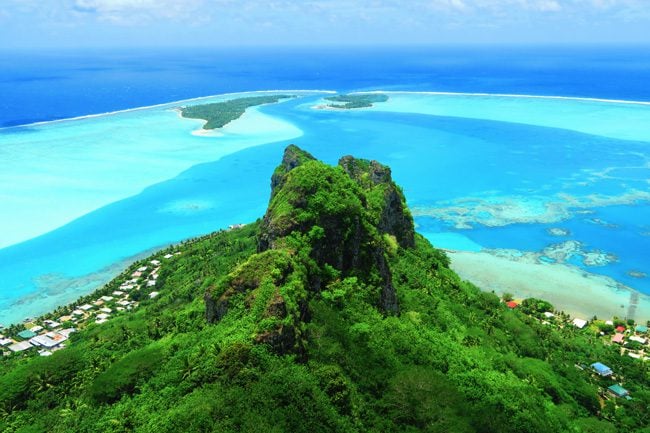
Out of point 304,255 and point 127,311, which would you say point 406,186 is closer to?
point 127,311

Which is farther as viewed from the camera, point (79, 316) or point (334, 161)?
point (334, 161)

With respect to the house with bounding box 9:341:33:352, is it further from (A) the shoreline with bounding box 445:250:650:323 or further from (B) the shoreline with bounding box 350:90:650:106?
(B) the shoreline with bounding box 350:90:650:106

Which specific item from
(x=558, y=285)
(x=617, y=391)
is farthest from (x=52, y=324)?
(x=558, y=285)

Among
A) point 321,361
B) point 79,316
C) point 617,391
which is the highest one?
point 321,361

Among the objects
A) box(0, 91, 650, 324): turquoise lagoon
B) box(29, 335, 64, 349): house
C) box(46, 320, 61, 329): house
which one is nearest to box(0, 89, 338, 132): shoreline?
box(0, 91, 650, 324): turquoise lagoon

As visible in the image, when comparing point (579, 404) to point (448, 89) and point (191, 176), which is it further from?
point (448, 89)

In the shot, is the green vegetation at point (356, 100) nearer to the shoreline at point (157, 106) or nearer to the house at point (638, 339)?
the shoreline at point (157, 106)
